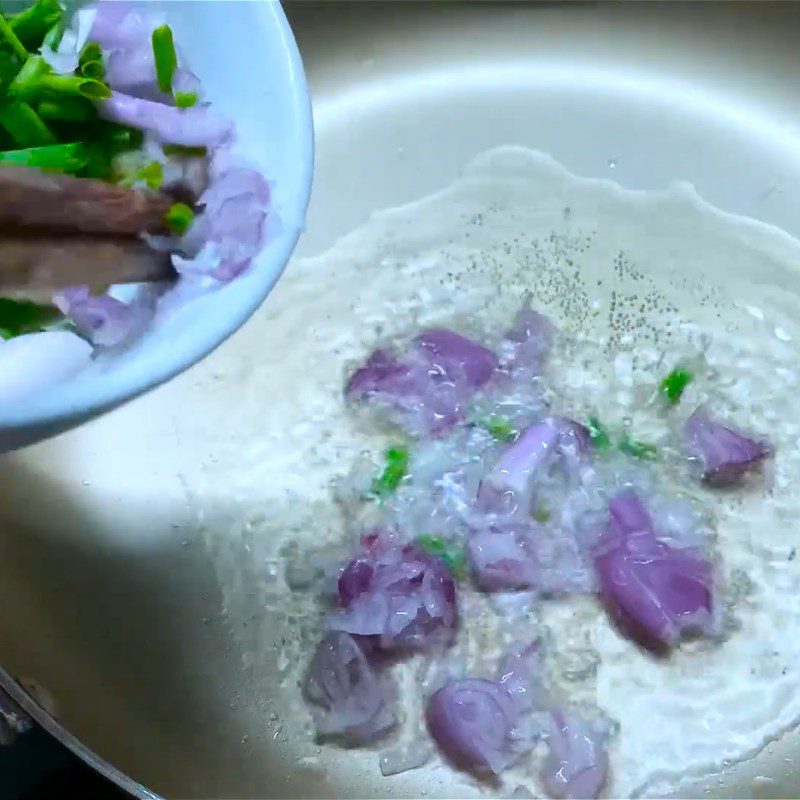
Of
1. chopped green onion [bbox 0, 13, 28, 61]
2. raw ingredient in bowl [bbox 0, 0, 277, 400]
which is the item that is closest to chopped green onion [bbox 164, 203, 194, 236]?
raw ingredient in bowl [bbox 0, 0, 277, 400]

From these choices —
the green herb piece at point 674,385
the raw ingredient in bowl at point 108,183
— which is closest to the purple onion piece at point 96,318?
the raw ingredient in bowl at point 108,183

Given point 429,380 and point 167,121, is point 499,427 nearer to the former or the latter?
point 429,380

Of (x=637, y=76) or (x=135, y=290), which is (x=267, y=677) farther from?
(x=637, y=76)

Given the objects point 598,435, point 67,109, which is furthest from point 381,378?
point 67,109

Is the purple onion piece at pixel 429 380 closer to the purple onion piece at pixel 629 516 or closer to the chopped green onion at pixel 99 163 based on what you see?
the purple onion piece at pixel 629 516

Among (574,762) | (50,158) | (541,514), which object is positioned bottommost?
(574,762)

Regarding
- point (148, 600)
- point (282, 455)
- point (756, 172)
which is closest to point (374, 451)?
point (282, 455)

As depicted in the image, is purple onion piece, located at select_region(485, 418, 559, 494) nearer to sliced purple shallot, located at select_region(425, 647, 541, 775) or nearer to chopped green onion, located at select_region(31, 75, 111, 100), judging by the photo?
sliced purple shallot, located at select_region(425, 647, 541, 775)
